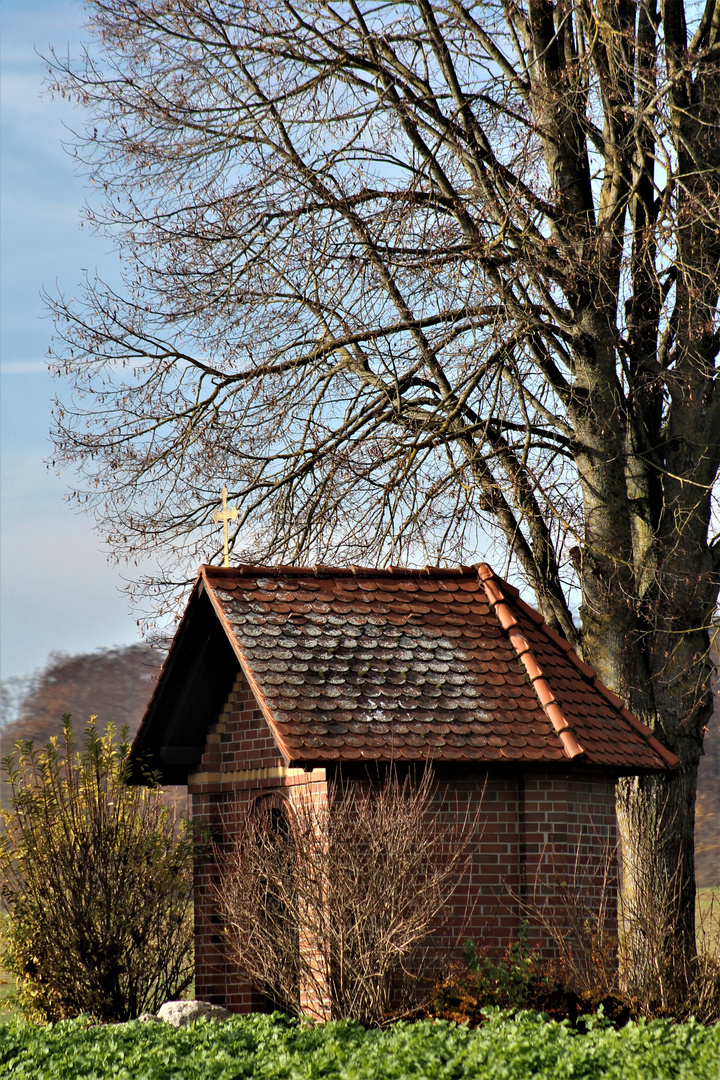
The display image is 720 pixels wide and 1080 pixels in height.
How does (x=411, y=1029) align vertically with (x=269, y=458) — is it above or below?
below

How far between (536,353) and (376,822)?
20.1 feet

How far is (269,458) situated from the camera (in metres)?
14.6

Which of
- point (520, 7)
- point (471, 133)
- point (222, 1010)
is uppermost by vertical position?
point (520, 7)

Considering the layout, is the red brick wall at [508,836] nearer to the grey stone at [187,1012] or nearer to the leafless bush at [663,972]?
the grey stone at [187,1012]

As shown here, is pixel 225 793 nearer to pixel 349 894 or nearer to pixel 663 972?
pixel 349 894

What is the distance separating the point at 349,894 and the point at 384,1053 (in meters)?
1.48

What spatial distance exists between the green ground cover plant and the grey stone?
0.86 meters

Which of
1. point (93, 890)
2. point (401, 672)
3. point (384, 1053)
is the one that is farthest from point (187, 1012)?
point (401, 672)

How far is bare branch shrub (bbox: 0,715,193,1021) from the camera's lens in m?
10.6

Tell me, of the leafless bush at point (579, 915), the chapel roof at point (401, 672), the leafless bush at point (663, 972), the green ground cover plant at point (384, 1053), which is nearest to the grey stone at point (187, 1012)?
the green ground cover plant at point (384, 1053)

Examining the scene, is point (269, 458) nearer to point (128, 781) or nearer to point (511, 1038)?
point (128, 781)

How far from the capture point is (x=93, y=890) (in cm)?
1063

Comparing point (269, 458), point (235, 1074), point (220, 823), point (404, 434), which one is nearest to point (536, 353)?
point (404, 434)

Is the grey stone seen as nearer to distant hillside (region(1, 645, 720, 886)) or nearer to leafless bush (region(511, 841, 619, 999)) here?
leafless bush (region(511, 841, 619, 999))
